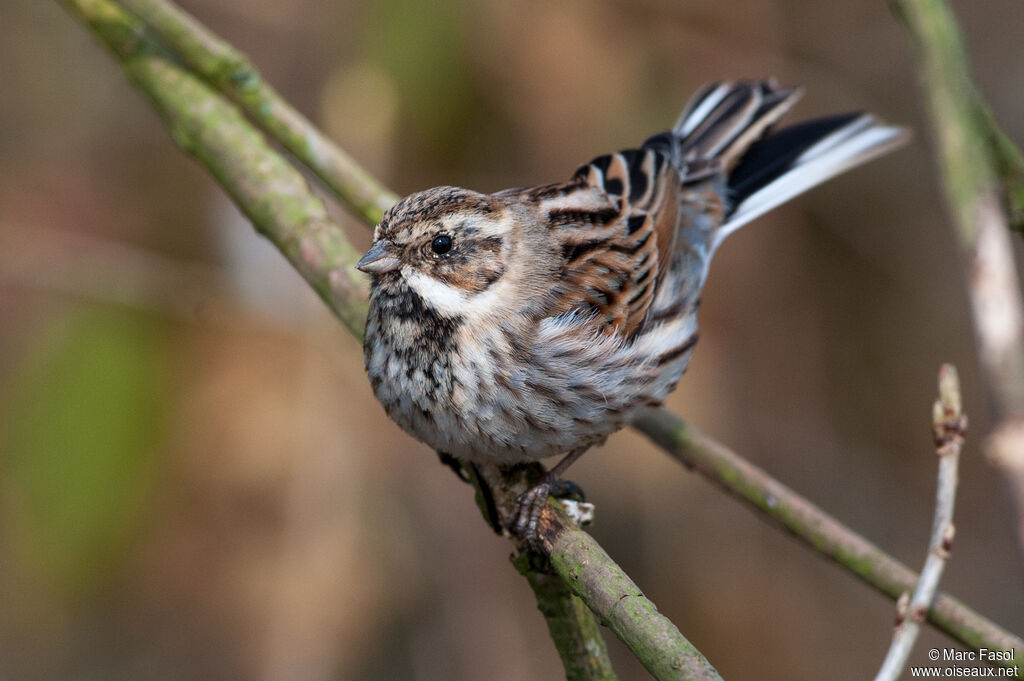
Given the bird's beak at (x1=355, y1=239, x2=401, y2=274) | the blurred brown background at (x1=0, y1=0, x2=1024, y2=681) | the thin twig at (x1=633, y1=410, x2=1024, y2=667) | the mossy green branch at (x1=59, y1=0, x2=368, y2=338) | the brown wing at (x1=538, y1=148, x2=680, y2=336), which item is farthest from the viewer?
the blurred brown background at (x1=0, y1=0, x2=1024, y2=681)

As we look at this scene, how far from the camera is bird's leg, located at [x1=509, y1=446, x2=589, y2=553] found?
96.8 inches

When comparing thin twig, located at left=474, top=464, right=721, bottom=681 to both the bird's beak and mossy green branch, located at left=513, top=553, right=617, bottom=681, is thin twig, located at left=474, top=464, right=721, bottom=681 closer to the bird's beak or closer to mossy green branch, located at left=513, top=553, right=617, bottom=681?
mossy green branch, located at left=513, top=553, right=617, bottom=681

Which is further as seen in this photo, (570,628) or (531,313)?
(531,313)

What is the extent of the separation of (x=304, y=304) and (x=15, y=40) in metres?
2.28

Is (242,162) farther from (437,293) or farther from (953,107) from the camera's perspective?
(953,107)

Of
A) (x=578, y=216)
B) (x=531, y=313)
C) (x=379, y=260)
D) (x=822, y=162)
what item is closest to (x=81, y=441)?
(x=379, y=260)

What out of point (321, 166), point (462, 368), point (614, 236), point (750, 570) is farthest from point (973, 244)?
point (750, 570)

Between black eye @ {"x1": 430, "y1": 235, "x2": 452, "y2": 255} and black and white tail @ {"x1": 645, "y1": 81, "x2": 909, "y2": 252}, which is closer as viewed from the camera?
black eye @ {"x1": 430, "y1": 235, "x2": 452, "y2": 255}

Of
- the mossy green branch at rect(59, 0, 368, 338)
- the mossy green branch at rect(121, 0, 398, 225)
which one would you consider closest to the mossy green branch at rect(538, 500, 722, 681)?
the mossy green branch at rect(59, 0, 368, 338)

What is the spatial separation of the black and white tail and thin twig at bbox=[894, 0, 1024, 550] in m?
1.71

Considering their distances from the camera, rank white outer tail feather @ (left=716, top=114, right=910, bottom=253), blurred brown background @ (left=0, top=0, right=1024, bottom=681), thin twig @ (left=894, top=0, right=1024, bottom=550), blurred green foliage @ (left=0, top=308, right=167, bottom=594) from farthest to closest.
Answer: blurred brown background @ (left=0, top=0, right=1024, bottom=681)
white outer tail feather @ (left=716, top=114, right=910, bottom=253)
blurred green foliage @ (left=0, top=308, right=167, bottom=594)
thin twig @ (left=894, top=0, right=1024, bottom=550)

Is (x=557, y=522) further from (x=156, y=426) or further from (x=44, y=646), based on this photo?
(x=44, y=646)

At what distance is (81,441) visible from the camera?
3963 mm

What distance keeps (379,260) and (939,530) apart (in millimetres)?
1671
